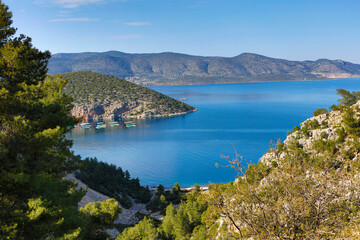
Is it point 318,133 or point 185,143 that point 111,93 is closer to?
point 185,143

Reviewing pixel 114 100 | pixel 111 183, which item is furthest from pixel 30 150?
pixel 114 100

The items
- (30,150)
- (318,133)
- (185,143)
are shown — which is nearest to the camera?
(30,150)

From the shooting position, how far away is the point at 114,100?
96.1m

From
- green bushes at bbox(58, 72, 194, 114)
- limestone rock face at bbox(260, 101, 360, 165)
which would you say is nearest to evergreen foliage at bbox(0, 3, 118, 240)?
limestone rock face at bbox(260, 101, 360, 165)

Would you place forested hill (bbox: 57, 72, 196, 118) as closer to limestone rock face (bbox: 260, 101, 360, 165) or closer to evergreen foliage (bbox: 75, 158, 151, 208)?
evergreen foliage (bbox: 75, 158, 151, 208)

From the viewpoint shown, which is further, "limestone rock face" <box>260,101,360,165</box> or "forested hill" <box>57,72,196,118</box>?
"forested hill" <box>57,72,196,118</box>

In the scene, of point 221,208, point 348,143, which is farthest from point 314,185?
point 348,143

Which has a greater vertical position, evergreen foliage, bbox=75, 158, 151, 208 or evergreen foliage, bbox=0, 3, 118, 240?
evergreen foliage, bbox=0, 3, 118, 240

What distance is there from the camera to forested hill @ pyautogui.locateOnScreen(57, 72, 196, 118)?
301ft

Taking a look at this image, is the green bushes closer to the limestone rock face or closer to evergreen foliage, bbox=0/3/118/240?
the limestone rock face

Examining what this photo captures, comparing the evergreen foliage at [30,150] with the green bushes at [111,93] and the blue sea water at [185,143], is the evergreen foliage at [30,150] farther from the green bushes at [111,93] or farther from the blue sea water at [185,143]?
the green bushes at [111,93]

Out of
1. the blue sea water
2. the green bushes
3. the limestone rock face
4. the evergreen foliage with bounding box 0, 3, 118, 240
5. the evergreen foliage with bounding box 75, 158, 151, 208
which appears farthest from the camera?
the green bushes

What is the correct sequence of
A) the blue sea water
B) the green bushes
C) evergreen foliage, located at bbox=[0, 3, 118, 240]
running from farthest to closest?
Result: the green bushes < the blue sea water < evergreen foliage, located at bbox=[0, 3, 118, 240]

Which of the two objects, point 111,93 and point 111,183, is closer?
point 111,183
